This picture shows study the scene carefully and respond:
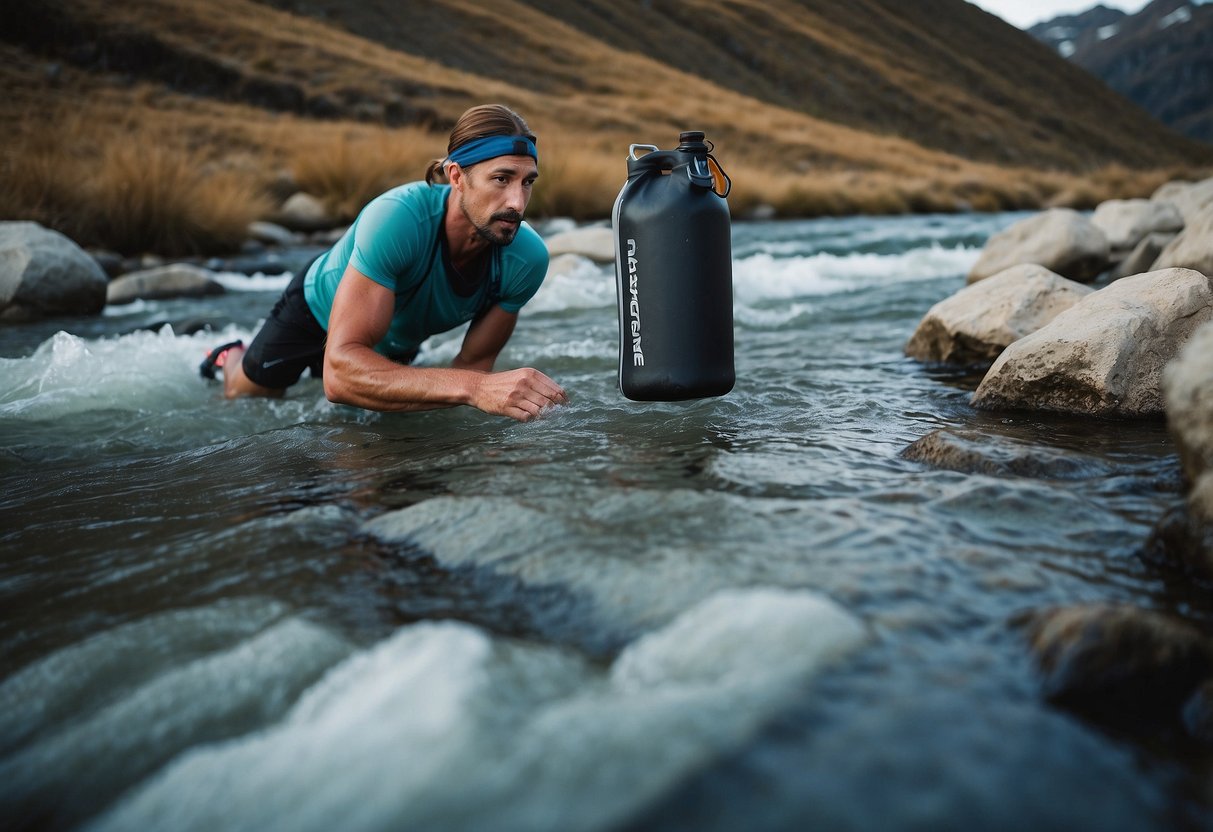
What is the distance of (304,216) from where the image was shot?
13.5m

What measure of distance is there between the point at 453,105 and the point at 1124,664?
2920cm

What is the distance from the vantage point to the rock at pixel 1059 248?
6820 mm

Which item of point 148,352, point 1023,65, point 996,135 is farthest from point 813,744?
point 1023,65

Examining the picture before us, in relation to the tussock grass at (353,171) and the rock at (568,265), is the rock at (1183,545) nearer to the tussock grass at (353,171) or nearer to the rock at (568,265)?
the rock at (568,265)

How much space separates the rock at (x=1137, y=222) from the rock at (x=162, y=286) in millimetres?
8167

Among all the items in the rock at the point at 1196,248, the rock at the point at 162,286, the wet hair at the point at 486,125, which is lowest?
the rock at the point at 162,286

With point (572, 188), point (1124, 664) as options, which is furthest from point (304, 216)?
point (1124, 664)

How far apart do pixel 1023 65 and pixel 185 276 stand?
89955 millimetres

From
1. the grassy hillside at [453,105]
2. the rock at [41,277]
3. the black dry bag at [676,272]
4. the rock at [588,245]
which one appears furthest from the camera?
the grassy hillside at [453,105]

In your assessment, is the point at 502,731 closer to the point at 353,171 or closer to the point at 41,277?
the point at 41,277

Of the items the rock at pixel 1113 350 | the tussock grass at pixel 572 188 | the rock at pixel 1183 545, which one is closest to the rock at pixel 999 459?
the rock at pixel 1183 545

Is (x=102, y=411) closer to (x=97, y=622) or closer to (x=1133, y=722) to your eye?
(x=97, y=622)

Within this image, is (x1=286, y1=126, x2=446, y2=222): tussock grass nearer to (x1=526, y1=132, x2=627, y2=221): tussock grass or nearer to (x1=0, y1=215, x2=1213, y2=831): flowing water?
(x1=526, y1=132, x2=627, y2=221): tussock grass

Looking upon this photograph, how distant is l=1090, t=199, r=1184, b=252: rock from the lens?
27.2ft
